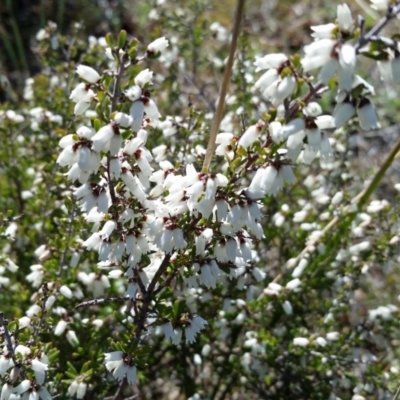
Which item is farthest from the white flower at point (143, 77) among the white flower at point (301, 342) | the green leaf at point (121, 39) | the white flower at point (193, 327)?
the white flower at point (301, 342)

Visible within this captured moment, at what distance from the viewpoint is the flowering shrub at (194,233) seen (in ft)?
7.64

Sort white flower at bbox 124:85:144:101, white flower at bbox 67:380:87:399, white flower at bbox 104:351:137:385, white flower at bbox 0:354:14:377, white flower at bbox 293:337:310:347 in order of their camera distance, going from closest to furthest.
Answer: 1. white flower at bbox 124:85:144:101
2. white flower at bbox 0:354:14:377
3. white flower at bbox 104:351:137:385
4. white flower at bbox 67:380:87:399
5. white flower at bbox 293:337:310:347

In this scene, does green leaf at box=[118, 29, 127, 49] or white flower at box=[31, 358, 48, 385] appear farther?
white flower at box=[31, 358, 48, 385]

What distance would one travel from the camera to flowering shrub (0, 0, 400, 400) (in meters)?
2.33

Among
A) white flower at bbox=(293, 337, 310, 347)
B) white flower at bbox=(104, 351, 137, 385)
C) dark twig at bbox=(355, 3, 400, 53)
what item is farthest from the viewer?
white flower at bbox=(293, 337, 310, 347)

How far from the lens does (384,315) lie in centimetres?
420

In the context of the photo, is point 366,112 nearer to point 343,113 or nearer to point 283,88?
point 343,113

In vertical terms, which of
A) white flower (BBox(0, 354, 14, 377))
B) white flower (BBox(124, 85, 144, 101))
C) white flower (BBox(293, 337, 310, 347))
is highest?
white flower (BBox(124, 85, 144, 101))

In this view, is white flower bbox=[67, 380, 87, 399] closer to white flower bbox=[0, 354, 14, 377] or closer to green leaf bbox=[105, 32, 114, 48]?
white flower bbox=[0, 354, 14, 377]

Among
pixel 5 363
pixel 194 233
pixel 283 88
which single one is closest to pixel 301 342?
pixel 194 233

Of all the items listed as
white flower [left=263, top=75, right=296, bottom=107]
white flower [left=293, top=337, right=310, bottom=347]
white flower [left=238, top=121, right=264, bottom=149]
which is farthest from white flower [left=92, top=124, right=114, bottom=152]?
white flower [left=293, top=337, right=310, bottom=347]

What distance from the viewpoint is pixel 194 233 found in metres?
2.64

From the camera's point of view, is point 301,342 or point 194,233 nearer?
point 194,233

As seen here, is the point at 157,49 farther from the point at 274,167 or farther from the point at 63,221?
the point at 63,221
